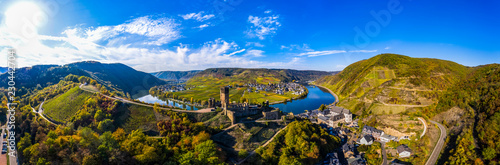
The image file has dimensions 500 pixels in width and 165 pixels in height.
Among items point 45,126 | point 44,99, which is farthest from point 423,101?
point 44,99

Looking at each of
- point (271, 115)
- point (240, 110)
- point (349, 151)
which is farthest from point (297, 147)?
point (240, 110)

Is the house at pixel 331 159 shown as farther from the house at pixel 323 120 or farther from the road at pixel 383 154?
the house at pixel 323 120

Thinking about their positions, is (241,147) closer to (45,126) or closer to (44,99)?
(45,126)

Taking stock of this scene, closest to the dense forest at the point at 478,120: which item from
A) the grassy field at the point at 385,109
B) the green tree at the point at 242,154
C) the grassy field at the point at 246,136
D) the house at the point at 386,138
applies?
the house at the point at 386,138

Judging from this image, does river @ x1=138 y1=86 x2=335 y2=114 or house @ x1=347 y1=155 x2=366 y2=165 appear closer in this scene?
house @ x1=347 y1=155 x2=366 y2=165

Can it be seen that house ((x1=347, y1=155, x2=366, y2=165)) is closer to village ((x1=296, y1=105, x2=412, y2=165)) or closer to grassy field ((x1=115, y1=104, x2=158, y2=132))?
village ((x1=296, y1=105, x2=412, y2=165))

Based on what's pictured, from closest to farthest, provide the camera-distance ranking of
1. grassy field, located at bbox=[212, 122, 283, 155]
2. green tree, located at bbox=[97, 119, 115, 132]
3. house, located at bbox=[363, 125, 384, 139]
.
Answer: grassy field, located at bbox=[212, 122, 283, 155], green tree, located at bbox=[97, 119, 115, 132], house, located at bbox=[363, 125, 384, 139]

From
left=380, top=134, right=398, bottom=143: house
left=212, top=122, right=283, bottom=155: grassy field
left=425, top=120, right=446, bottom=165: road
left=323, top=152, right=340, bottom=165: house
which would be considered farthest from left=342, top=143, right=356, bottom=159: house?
left=212, top=122, right=283, bottom=155: grassy field
